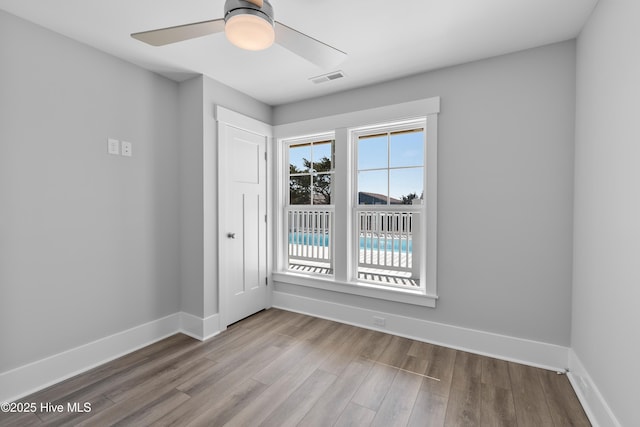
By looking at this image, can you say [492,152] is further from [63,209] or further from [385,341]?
[63,209]

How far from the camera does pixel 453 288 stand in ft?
8.43

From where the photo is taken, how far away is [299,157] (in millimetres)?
3592

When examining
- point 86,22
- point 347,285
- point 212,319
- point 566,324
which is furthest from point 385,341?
point 86,22

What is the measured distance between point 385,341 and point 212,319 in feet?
5.64

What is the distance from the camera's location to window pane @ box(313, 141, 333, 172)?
11.1ft

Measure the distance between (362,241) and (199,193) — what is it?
70.5 inches

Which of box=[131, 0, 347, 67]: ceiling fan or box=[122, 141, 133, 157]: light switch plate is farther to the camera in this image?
box=[122, 141, 133, 157]: light switch plate

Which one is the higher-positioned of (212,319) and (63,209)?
(63,209)

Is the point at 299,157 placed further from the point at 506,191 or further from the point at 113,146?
the point at 506,191

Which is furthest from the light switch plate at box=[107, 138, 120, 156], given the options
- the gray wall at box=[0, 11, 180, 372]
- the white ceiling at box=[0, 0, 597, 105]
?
the white ceiling at box=[0, 0, 597, 105]

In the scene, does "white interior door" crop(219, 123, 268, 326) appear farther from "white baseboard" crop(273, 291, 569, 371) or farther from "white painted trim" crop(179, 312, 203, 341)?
"white baseboard" crop(273, 291, 569, 371)

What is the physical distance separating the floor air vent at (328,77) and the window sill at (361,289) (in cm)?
214

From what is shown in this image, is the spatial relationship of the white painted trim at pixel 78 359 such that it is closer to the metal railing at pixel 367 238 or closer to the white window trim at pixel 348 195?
the white window trim at pixel 348 195

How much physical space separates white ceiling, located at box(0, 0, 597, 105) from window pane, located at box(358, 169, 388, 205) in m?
0.99
